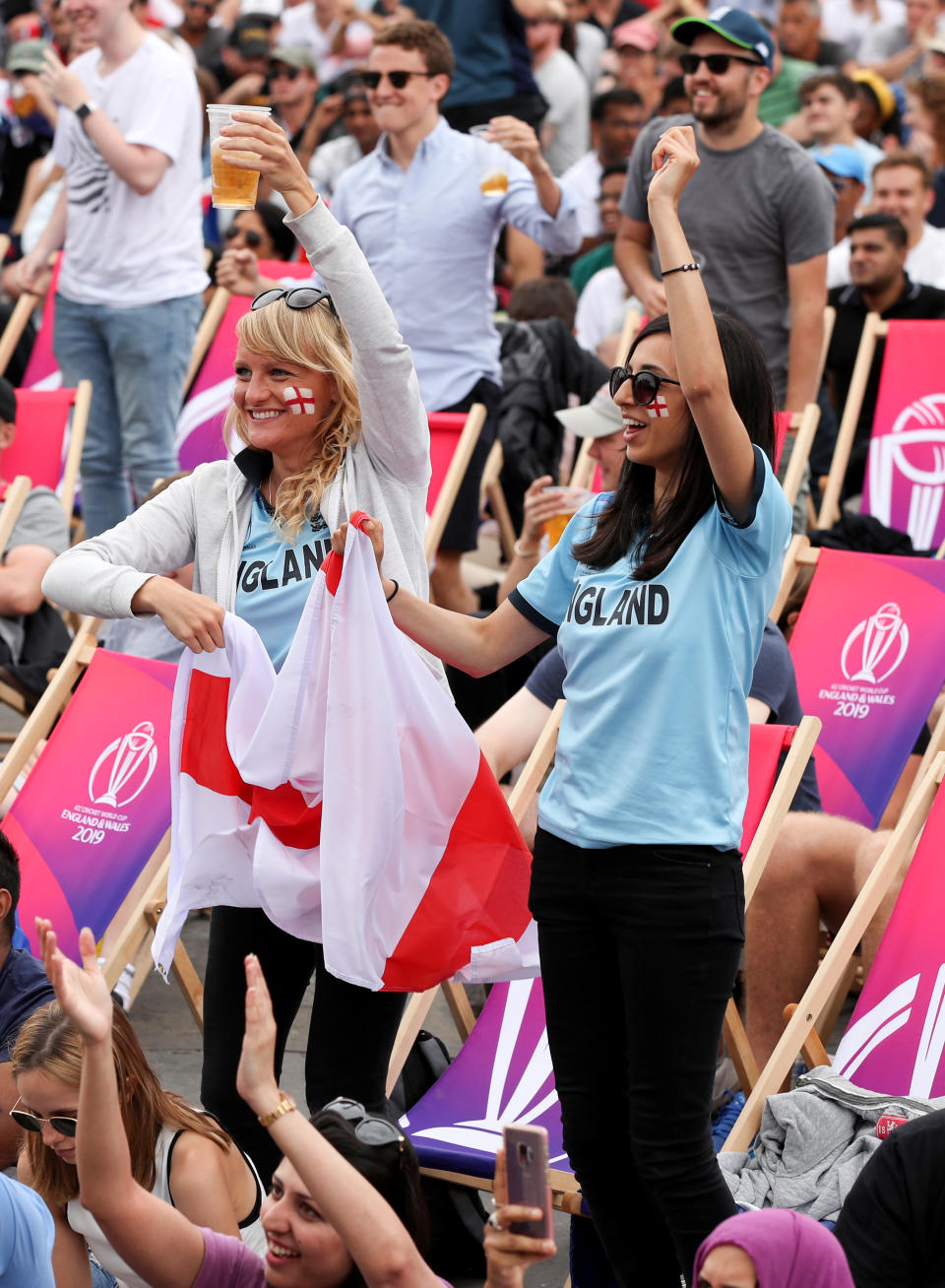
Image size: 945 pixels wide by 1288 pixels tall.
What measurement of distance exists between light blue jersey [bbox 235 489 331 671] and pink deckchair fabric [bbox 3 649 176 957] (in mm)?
1486

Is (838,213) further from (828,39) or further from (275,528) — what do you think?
(275,528)

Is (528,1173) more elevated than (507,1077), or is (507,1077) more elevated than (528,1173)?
(528,1173)

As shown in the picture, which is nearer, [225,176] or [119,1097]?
[119,1097]

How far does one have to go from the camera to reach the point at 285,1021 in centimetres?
302

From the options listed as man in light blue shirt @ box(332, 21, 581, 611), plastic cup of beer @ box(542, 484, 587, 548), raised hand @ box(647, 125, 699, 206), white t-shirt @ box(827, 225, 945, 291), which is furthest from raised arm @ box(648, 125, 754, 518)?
white t-shirt @ box(827, 225, 945, 291)

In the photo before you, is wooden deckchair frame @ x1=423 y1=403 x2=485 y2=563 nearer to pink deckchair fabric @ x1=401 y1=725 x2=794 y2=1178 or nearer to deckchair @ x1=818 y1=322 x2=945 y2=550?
deckchair @ x1=818 y1=322 x2=945 y2=550

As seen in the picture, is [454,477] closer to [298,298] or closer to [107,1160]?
[298,298]

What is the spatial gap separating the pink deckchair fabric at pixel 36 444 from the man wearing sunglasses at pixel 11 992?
2.95 m

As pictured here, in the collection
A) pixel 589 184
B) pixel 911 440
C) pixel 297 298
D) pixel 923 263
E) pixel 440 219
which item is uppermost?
pixel 297 298

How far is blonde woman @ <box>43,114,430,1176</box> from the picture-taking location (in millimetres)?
2816

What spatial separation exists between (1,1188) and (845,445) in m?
4.47

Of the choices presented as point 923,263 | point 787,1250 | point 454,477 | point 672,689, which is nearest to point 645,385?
point 672,689

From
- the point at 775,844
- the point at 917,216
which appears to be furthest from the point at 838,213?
the point at 775,844

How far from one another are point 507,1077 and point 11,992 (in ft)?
3.35
